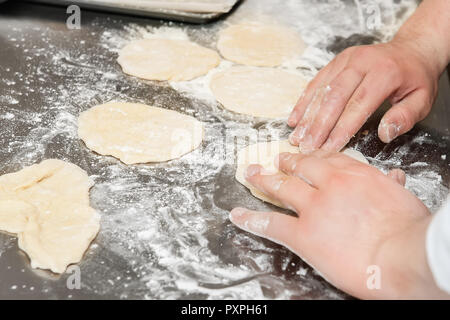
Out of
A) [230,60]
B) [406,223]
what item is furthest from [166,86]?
[406,223]

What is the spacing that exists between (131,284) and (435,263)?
2.24 feet

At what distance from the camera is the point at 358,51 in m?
1.78

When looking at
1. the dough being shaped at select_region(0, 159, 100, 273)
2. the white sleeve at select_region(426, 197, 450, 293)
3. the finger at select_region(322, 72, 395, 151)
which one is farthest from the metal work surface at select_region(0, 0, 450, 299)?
the white sleeve at select_region(426, 197, 450, 293)

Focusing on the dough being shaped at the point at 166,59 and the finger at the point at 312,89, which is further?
the dough being shaped at the point at 166,59

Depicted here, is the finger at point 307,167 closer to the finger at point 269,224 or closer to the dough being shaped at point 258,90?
the finger at point 269,224

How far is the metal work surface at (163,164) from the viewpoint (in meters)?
1.27

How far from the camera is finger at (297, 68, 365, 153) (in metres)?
1.65

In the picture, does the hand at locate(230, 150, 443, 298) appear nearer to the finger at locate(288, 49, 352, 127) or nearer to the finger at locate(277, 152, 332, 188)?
the finger at locate(277, 152, 332, 188)

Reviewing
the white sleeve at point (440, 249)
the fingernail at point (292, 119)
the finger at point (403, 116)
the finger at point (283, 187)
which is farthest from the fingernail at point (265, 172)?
the white sleeve at point (440, 249)

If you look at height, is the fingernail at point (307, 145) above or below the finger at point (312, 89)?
below

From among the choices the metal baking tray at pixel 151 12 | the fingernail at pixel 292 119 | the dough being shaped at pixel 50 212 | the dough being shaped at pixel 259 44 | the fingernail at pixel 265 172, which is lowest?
the dough being shaped at pixel 50 212

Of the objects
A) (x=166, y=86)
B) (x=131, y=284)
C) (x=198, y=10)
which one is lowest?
(x=131, y=284)

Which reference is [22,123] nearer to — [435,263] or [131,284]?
[131,284]

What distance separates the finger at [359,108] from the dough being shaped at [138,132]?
43 cm
